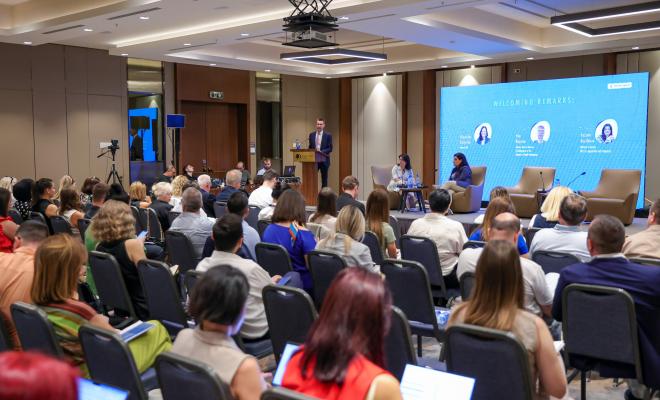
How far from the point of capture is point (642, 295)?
3.17m

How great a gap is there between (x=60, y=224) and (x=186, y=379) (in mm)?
5058

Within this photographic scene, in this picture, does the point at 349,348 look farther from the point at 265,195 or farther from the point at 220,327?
the point at 265,195

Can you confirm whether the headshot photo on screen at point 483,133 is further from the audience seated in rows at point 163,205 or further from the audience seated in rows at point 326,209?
the audience seated in rows at point 326,209

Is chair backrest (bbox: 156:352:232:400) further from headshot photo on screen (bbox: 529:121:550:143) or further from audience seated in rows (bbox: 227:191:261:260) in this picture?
headshot photo on screen (bbox: 529:121:550:143)

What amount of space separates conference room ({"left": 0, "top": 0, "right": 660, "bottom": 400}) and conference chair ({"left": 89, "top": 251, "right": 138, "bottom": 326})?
3 cm

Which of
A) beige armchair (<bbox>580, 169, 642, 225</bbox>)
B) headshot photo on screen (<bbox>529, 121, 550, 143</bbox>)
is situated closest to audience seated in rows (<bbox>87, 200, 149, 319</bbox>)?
beige armchair (<bbox>580, 169, 642, 225</bbox>)

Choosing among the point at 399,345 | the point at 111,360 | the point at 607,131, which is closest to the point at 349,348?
the point at 399,345

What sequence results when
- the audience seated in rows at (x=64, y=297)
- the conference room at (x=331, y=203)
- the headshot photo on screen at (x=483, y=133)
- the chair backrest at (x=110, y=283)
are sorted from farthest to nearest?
the headshot photo on screen at (x=483, y=133) < the chair backrest at (x=110, y=283) < the audience seated in rows at (x=64, y=297) < the conference room at (x=331, y=203)

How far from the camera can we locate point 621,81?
11.8m

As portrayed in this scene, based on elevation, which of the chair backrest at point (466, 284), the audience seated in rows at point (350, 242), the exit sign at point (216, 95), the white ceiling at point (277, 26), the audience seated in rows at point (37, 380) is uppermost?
the white ceiling at point (277, 26)

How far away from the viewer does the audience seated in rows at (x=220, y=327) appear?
6.97ft

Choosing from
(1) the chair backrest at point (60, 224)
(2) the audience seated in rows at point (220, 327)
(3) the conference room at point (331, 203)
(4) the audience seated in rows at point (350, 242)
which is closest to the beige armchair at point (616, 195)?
(3) the conference room at point (331, 203)

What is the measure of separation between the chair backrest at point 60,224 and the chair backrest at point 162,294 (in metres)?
2.87

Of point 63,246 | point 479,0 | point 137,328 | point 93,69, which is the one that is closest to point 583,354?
point 137,328
